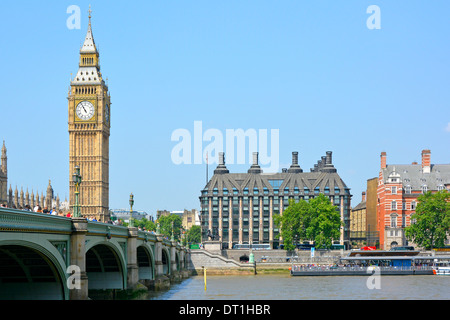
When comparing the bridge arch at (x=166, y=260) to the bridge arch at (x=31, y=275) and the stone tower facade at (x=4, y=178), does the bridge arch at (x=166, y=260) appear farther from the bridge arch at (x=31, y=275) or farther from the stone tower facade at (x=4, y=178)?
the bridge arch at (x=31, y=275)

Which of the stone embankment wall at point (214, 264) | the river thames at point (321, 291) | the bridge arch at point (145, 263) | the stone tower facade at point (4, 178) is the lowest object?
the stone embankment wall at point (214, 264)

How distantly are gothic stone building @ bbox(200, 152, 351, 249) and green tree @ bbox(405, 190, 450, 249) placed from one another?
3517cm

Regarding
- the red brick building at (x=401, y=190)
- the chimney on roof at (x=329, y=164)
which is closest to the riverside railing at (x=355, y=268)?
the red brick building at (x=401, y=190)

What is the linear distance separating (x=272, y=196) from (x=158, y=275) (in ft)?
324

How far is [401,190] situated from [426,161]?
34.4ft

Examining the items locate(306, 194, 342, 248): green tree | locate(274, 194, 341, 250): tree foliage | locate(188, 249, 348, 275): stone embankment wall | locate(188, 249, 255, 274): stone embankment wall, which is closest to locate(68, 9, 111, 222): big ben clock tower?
locate(188, 249, 348, 275): stone embankment wall


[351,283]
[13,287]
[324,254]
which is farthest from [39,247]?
[324,254]

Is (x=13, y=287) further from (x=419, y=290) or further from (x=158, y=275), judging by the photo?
(x=419, y=290)

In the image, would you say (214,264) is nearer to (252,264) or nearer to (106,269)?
(252,264)

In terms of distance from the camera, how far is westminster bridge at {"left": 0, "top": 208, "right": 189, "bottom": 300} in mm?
34562

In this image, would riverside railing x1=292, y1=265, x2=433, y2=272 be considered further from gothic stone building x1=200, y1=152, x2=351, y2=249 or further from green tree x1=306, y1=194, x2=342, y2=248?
gothic stone building x1=200, y1=152, x2=351, y2=249

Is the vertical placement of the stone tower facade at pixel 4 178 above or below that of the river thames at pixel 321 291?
above

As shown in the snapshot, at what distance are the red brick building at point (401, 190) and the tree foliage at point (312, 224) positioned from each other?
9.42 m

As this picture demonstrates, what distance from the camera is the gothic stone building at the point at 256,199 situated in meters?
173
